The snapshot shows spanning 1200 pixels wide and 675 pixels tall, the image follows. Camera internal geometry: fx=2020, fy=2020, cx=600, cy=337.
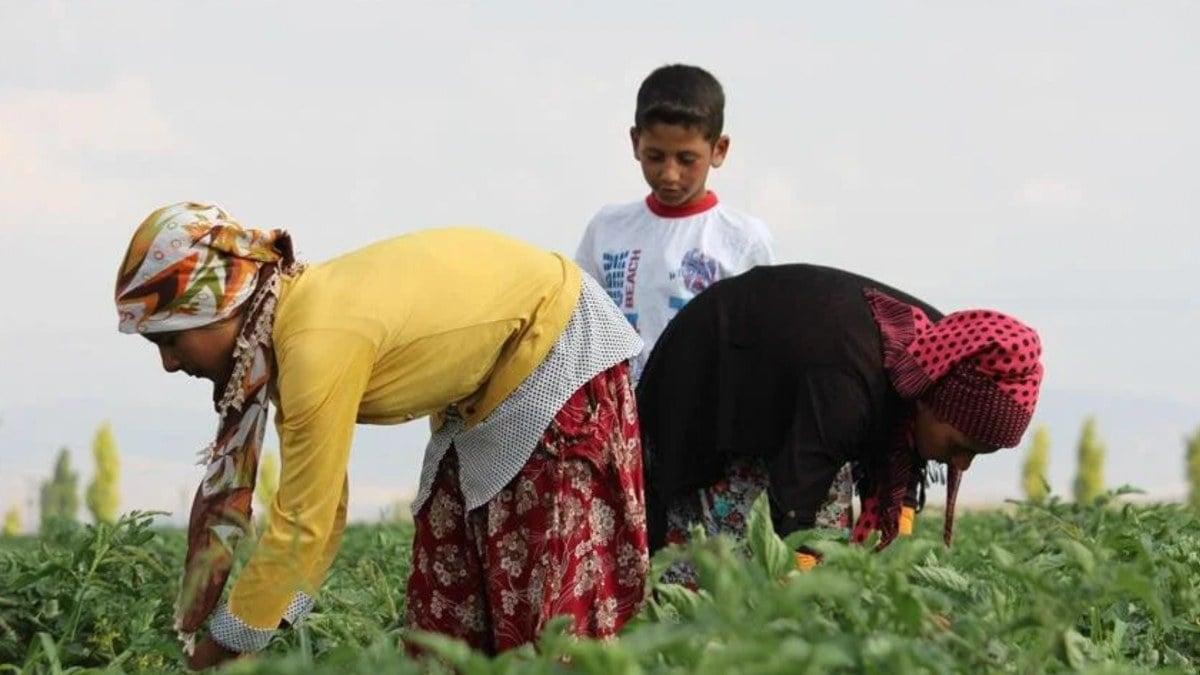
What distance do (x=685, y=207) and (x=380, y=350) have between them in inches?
92.2

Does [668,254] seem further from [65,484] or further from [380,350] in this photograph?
[65,484]

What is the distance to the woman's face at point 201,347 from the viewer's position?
372cm

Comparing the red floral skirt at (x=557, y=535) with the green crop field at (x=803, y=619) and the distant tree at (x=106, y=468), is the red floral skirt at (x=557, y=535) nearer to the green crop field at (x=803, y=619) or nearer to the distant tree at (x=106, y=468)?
the green crop field at (x=803, y=619)

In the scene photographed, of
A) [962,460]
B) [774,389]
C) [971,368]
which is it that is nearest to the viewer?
[971,368]

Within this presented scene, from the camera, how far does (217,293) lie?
3.67 meters

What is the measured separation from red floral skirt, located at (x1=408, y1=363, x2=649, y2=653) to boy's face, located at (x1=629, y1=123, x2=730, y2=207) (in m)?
1.63

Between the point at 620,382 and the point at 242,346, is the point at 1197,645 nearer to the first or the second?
the point at 620,382

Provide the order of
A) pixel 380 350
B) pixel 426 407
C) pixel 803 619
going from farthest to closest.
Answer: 1. pixel 426 407
2. pixel 380 350
3. pixel 803 619

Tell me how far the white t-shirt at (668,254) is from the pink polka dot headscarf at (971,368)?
139cm

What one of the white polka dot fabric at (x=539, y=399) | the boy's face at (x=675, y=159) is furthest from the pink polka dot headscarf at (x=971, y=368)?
the boy's face at (x=675, y=159)

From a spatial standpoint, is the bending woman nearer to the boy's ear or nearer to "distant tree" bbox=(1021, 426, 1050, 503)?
A: the boy's ear

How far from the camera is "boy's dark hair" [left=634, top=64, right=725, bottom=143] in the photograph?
579 cm

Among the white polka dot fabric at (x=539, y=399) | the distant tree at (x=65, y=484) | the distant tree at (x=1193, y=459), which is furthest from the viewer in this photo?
the distant tree at (x=65, y=484)

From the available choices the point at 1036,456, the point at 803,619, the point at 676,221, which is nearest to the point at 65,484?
the point at 1036,456
